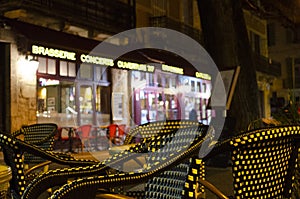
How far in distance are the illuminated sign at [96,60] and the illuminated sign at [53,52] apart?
40cm

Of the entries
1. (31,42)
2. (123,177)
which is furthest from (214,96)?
(31,42)

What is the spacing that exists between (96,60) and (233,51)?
573cm

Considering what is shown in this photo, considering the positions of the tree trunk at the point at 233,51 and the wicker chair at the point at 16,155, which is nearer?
the wicker chair at the point at 16,155

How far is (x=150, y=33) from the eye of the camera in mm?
16719

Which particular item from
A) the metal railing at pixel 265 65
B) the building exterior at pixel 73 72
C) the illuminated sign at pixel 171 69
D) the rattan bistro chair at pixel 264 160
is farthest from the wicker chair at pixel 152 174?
the metal railing at pixel 265 65

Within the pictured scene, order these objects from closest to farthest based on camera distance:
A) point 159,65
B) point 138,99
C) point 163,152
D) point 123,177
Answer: point 123,177, point 163,152, point 159,65, point 138,99

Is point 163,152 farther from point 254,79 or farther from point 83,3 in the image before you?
point 83,3

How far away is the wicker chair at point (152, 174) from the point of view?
188 cm

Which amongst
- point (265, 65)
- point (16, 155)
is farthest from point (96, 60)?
point (265, 65)

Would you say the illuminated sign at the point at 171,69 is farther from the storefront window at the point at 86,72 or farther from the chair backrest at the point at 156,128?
the chair backrest at the point at 156,128

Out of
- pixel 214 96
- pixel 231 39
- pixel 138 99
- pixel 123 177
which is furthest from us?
pixel 138 99

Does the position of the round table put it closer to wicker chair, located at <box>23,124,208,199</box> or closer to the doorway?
wicker chair, located at <box>23,124,208,199</box>

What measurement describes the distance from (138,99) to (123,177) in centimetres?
1468

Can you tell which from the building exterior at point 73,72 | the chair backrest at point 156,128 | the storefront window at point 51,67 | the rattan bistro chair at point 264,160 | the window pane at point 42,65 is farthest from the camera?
the storefront window at point 51,67
